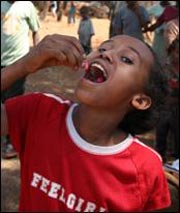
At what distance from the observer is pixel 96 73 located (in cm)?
146

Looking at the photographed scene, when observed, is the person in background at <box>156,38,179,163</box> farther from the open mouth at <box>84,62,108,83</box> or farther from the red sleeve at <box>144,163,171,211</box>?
the open mouth at <box>84,62,108,83</box>

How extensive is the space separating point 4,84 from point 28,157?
230 mm

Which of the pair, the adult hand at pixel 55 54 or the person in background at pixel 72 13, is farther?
the person in background at pixel 72 13

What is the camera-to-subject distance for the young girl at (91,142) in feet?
4.89

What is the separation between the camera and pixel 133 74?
1527 mm

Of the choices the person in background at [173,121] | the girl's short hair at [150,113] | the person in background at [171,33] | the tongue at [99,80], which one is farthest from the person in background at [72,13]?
the tongue at [99,80]

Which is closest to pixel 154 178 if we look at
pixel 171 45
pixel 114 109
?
pixel 114 109

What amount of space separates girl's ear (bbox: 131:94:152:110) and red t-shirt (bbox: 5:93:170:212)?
0.12 m

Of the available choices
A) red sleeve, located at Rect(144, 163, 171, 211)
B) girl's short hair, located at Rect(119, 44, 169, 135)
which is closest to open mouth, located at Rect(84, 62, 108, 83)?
girl's short hair, located at Rect(119, 44, 169, 135)

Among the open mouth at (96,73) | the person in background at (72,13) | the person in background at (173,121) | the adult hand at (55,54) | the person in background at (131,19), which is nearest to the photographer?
the adult hand at (55,54)

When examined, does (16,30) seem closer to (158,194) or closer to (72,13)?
(158,194)

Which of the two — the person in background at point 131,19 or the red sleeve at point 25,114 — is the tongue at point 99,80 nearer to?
the red sleeve at point 25,114

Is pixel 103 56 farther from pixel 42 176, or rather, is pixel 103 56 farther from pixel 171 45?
pixel 171 45

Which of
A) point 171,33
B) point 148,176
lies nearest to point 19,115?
point 148,176
